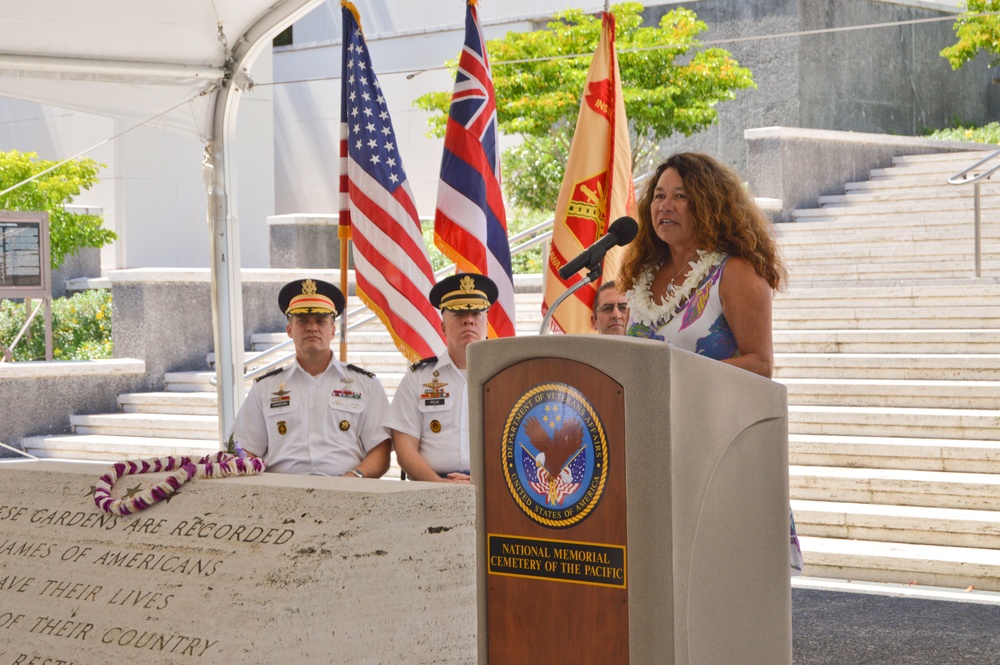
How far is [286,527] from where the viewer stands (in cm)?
283

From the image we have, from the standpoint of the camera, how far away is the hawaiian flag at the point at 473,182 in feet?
24.3

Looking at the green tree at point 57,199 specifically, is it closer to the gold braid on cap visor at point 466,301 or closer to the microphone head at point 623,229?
the gold braid on cap visor at point 466,301

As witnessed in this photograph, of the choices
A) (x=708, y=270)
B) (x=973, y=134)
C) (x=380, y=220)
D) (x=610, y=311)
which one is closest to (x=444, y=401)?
(x=610, y=311)

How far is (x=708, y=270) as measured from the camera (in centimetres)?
329

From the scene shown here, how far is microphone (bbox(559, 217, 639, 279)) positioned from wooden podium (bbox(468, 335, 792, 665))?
1.34ft

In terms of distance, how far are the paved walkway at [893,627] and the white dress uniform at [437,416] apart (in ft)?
5.31

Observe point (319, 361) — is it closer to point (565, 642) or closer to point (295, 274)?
point (565, 642)

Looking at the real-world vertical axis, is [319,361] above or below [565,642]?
above

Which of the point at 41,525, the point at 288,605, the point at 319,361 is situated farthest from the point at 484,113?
the point at 288,605

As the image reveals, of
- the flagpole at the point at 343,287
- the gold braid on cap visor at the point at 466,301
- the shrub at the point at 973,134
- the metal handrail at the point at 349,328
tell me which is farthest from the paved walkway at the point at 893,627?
the shrub at the point at 973,134

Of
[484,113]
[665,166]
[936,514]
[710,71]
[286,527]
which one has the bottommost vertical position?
[936,514]

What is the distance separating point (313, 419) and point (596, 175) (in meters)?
2.66

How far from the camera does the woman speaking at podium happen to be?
3.22 meters

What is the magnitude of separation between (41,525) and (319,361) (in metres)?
2.44
